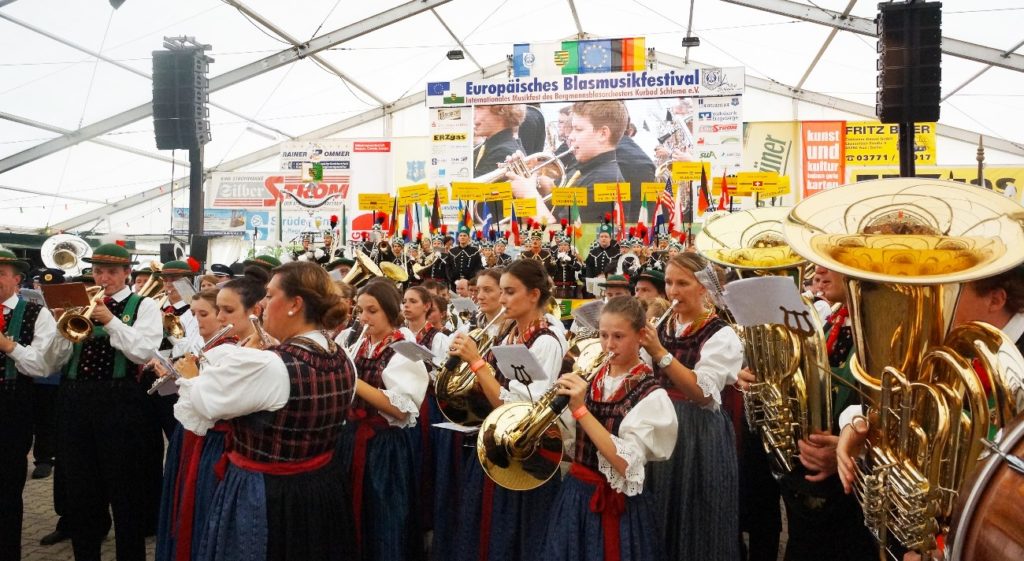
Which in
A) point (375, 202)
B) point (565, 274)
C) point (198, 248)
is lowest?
point (565, 274)

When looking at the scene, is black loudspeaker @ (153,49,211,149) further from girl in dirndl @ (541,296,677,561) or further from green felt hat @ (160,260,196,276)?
girl in dirndl @ (541,296,677,561)

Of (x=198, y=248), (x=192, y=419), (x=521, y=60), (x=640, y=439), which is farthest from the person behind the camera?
(x=521, y=60)

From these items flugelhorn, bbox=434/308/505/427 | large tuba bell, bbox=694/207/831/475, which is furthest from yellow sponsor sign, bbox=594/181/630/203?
flugelhorn, bbox=434/308/505/427

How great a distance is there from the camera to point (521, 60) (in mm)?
18141

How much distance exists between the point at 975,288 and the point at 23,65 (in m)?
15.6

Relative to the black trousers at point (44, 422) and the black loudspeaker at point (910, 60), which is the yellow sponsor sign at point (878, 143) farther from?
the black trousers at point (44, 422)

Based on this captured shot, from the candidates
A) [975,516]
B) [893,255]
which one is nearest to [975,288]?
[893,255]

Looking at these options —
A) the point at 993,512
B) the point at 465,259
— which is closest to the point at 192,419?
the point at 993,512

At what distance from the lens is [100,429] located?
3.89 meters

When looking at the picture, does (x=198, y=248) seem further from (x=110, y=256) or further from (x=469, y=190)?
(x=110, y=256)

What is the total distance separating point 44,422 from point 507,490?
5333 millimetres

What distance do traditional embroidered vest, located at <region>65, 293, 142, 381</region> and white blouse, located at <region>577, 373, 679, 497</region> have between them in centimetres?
302

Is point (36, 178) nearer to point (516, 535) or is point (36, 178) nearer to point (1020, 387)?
point (516, 535)

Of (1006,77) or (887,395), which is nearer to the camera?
(887,395)
